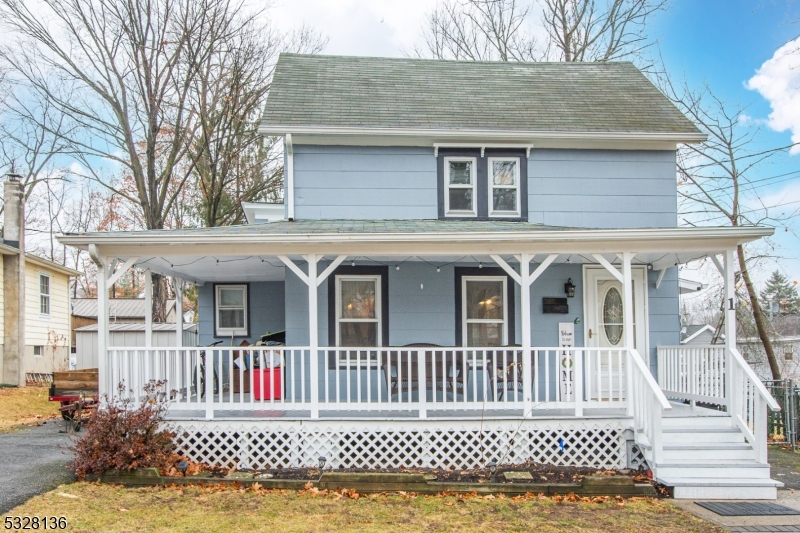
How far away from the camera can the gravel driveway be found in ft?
22.0

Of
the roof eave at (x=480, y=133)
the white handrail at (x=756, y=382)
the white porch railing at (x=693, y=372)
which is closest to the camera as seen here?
the white handrail at (x=756, y=382)

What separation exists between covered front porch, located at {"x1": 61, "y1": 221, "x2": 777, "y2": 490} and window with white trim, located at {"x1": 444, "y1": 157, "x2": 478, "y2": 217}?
0.74m

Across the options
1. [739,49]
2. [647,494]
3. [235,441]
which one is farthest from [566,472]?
[739,49]

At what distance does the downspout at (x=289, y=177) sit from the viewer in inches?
398

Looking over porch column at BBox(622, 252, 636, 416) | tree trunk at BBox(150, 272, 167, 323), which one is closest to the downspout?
porch column at BBox(622, 252, 636, 416)

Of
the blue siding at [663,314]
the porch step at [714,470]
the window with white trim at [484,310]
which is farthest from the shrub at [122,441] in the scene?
the blue siding at [663,314]

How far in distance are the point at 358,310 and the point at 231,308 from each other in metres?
3.58

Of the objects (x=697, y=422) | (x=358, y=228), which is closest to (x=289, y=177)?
(x=358, y=228)

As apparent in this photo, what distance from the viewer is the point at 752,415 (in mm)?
7855

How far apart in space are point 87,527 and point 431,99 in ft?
28.3

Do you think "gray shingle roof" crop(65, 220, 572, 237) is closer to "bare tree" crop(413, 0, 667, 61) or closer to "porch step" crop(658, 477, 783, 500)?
"porch step" crop(658, 477, 783, 500)

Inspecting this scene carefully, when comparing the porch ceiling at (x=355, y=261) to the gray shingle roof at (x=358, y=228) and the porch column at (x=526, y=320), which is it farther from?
the porch column at (x=526, y=320)

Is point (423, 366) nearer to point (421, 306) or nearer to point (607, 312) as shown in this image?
point (421, 306)

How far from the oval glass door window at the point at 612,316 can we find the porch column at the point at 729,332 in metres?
2.10
